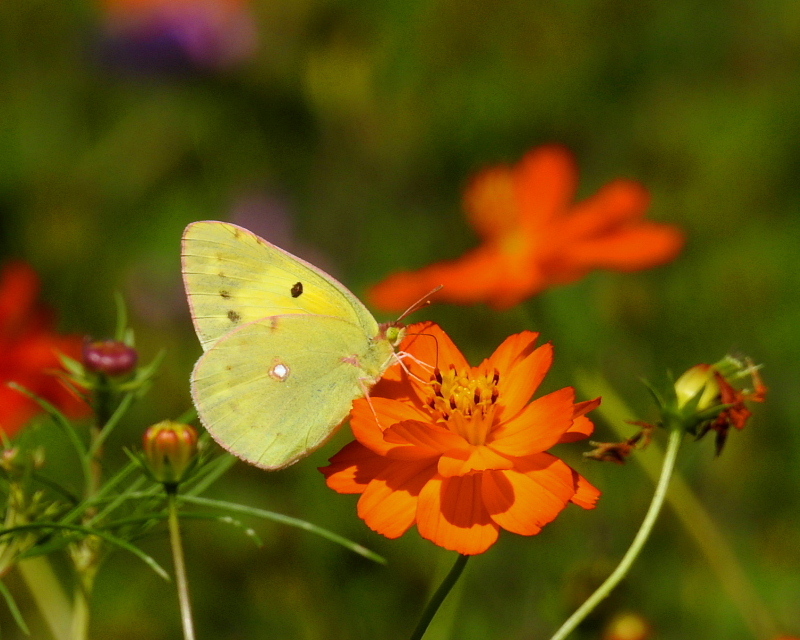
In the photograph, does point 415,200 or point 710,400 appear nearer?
point 710,400

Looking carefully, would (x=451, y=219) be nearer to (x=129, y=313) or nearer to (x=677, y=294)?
(x=677, y=294)

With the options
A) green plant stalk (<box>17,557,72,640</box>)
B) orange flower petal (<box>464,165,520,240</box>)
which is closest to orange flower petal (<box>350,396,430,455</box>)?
green plant stalk (<box>17,557,72,640</box>)

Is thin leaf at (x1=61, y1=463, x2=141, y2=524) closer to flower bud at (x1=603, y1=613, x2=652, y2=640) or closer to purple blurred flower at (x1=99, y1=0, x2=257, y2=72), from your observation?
flower bud at (x1=603, y1=613, x2=652, y2=640)

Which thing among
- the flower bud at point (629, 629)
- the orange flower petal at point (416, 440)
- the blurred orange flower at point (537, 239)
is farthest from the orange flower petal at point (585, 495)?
the blurred orange flower at point (537, 239)

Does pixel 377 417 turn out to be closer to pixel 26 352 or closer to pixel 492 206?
pixel 26 352

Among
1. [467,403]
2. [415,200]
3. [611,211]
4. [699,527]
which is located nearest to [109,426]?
[467,403]

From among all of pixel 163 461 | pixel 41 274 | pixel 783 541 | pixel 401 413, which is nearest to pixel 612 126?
pixel 783 541
